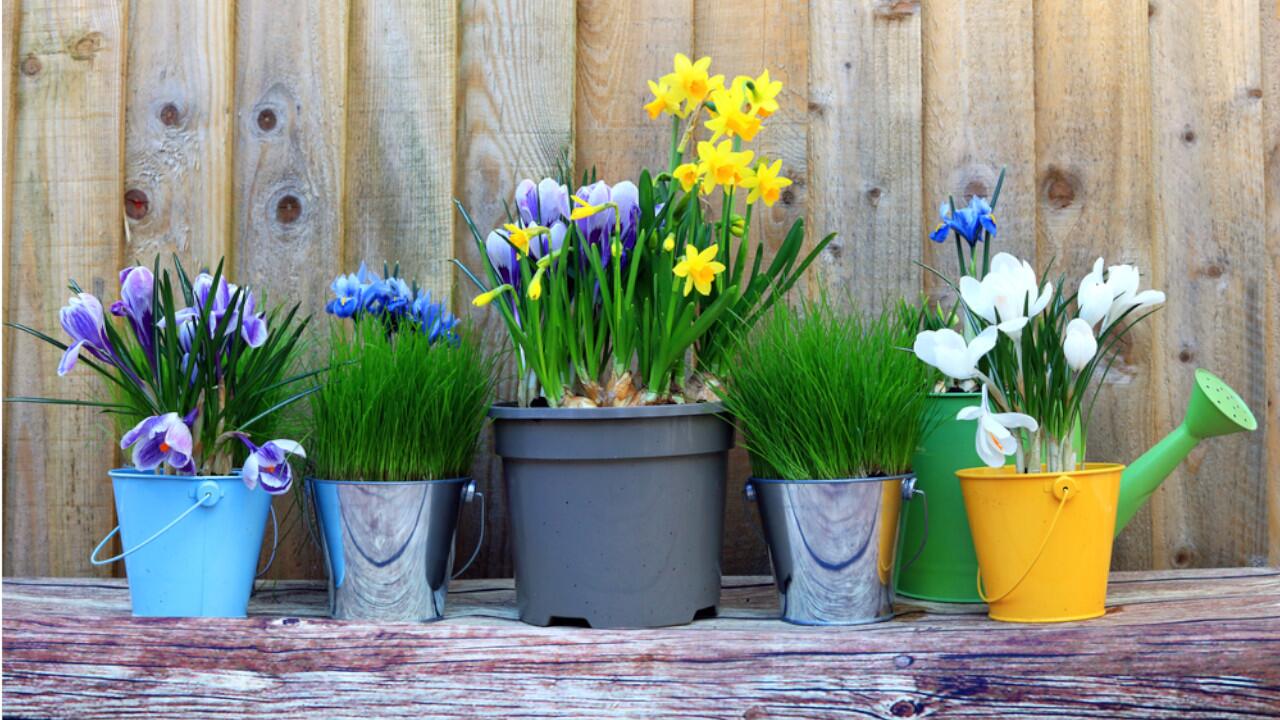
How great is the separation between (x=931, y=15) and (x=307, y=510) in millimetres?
1046

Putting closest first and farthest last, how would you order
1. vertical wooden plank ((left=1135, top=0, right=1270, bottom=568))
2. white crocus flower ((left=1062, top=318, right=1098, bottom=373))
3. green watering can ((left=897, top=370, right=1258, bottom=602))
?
white crocus flower ((left=1062, top=318, right=1098, bottom=373)) < green watering can ((left=897, top=370, right=1258, bottom=602)) < vertical wooden plank ((left=1135, top=0, right=1270, bottom=568))

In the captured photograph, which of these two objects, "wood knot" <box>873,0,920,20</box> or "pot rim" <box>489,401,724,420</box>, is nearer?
"pot rim" <box>489,401,724,420</box>

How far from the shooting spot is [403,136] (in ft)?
4.69

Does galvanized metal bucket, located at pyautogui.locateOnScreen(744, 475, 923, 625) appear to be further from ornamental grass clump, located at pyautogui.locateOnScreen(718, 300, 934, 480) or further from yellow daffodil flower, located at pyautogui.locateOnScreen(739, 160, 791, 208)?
yellow daffodil flower, located at pyautogui.locateOnScreen(739, 160, 791, 208)

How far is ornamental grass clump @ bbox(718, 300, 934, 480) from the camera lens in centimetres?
109

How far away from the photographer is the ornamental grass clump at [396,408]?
1.13 metres

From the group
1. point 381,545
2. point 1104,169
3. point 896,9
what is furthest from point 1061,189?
point 381,545

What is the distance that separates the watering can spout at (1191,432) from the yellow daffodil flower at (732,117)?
0.56m

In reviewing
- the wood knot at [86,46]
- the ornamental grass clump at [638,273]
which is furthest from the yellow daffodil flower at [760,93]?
the wood knot at [86,46]

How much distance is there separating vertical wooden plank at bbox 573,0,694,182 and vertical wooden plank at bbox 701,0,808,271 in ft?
0.16

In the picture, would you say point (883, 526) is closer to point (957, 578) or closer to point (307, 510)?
point (957, 578)

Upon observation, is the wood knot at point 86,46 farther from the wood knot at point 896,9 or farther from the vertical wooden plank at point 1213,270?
the vertical wooden plank at point 1213,270

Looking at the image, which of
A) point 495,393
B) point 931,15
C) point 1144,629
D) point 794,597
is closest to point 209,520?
point 495,393

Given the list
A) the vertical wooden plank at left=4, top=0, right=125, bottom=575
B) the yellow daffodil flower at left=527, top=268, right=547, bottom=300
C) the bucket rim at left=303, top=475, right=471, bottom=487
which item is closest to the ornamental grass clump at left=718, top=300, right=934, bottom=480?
the yellow daffodil flower at left=527, top=268, right=547, bottom=300
